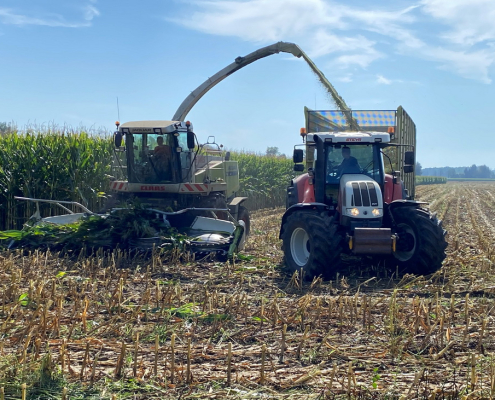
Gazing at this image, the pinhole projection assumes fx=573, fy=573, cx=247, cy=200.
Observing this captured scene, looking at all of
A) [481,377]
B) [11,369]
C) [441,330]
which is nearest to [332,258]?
[441,330]

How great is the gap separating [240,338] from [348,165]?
4.38 m

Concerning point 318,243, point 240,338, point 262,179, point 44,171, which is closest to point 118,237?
point 318,243

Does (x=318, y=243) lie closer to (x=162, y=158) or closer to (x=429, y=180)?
(x=162, y=158)

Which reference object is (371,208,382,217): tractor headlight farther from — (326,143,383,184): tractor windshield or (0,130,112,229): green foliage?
(0,130,112,229): green foliage

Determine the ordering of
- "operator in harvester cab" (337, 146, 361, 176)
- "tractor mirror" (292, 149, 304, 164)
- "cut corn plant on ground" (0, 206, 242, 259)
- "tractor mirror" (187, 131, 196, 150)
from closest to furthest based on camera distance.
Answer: "operator in harvester cab" (337, 146, 361, 176) → "cut corn plant on ground" (0, 206, 242, 259) → "tractor mirror" (292, 149, 304, 164) → "tractor mirror" (187, 131, 196, 150)

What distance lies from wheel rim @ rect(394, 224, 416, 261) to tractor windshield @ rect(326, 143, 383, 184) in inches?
40.6

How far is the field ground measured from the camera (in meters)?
3.58

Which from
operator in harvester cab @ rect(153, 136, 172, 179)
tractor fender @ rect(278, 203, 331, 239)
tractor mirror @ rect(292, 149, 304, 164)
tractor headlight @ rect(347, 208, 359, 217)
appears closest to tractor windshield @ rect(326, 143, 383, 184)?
tractor mirror @ rect(292, 149, 304, 164)

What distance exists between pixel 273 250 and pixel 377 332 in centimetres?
511

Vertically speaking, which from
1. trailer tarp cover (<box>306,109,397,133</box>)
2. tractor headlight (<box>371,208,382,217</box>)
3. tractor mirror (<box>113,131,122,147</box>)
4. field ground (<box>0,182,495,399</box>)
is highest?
trailer tarp cover (<box>306,109,397,133</box>)

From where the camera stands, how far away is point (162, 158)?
35.4 ft

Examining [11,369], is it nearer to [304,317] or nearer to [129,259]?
[304,317]

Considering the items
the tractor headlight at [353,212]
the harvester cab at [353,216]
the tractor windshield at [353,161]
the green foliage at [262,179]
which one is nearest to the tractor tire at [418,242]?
the harvester cab at [353,216]

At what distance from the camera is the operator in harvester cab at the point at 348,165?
27.4 ft
